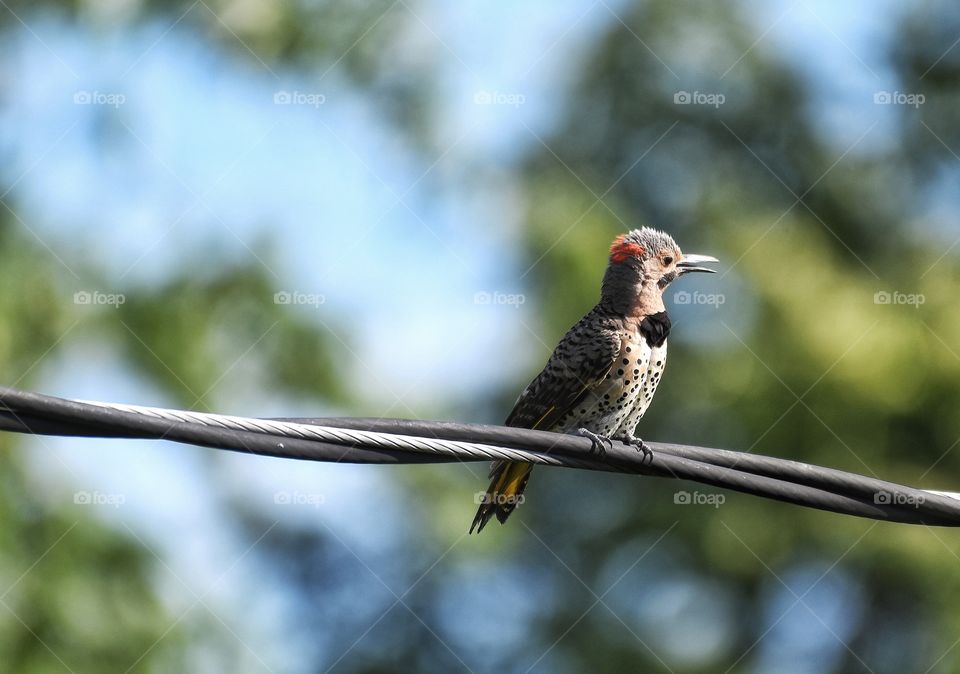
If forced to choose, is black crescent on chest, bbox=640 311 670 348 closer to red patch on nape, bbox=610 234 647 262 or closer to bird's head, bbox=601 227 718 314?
bird's head, bbox=601 227 718 314

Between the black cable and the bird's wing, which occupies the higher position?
the bird's wing

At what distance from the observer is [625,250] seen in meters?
7.23

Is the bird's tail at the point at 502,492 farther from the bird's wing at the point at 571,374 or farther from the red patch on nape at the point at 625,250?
the red patch on nape at the point at 625,250

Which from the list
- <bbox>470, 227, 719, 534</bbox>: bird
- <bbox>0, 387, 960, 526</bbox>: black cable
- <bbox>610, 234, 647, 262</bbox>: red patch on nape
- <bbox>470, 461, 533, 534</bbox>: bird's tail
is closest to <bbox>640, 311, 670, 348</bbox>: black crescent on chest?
<bbox>470, 227, 719, 534</bbox>: bird

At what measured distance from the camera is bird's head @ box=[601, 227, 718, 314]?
7.09m

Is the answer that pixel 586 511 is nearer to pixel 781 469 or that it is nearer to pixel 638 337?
pixel 638 337

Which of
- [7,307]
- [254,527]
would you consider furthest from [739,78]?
[7,307]

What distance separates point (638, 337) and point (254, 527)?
642cm

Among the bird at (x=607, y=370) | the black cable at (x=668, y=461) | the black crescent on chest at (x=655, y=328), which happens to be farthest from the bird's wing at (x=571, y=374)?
the black cable at (x=668, y=461)

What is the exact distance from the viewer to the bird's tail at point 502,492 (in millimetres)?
6340

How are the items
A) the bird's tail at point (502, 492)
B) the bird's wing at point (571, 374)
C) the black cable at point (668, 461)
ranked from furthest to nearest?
the bird's wing at point (571, 374) < the bird's tail at point (502, 492) < the black cable at point (668, 461)

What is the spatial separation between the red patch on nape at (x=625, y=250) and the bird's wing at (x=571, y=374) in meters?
0.46

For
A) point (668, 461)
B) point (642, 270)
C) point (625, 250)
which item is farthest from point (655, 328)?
point (668, 461)

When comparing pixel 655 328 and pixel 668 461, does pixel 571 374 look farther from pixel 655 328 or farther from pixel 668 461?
pixel 668 461
